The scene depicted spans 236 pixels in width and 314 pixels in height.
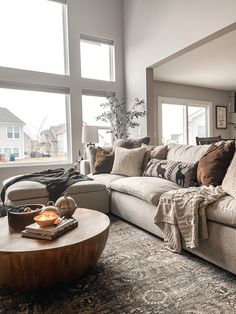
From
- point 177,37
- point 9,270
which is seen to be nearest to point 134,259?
point 9,270

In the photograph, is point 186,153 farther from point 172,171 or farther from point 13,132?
point 13,132

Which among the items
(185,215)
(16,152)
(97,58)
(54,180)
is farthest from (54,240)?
(97,58)

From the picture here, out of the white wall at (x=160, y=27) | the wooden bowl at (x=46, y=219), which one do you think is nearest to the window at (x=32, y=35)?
the white wall at (x=160, y=27)

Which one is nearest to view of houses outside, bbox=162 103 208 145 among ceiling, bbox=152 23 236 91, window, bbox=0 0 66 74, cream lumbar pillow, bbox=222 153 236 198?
ceiling, bbox=152 23 236 91

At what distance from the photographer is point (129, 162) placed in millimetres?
3344

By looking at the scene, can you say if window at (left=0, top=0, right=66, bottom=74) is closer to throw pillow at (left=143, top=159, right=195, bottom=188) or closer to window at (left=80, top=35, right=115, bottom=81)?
window at (left=80, top=35, right=115, bottom=81)

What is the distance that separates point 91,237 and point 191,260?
0.88 meters

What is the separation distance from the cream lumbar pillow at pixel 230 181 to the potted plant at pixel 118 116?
3294mm

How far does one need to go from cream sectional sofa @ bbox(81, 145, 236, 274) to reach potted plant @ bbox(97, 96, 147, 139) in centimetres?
209

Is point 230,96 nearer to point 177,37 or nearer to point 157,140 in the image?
point 157,140

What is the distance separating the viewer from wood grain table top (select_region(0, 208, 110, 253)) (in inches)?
53.7

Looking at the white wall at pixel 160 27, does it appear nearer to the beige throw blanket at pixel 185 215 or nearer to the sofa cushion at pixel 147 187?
the sofa cushion at pixel 147 187

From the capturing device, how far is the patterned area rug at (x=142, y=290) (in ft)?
4.42

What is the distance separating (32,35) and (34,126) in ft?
6.03
